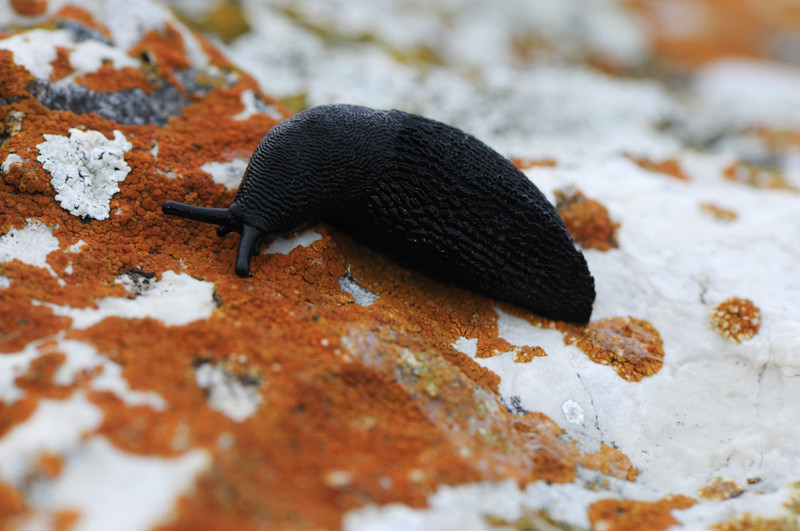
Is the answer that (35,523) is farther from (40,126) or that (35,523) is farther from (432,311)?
(40,126)

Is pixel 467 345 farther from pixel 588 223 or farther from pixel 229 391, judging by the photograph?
pixel 588 223

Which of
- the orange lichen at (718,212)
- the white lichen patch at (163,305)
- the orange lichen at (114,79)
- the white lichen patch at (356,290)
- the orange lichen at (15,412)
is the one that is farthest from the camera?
the orange lichen at (718,212)

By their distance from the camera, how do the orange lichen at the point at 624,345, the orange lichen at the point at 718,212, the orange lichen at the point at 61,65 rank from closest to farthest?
1. the orange lichen at the point at 624,345
2. the orange lichen at the point at 61,65
3. the orange lichen at the point at 718,212

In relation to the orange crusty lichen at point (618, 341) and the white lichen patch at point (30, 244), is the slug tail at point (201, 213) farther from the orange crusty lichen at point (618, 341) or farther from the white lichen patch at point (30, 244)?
the orange crusty lichen at point (618, 341)

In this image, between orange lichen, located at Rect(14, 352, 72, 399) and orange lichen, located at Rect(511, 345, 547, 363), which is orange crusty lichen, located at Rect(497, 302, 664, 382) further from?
orange lichen, located at Rect(14, 352, 72, 399)

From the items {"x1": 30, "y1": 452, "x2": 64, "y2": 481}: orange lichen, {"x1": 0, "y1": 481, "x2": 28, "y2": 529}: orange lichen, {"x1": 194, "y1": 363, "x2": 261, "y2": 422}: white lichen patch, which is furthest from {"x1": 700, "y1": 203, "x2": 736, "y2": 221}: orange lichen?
{"x1": 0, "y1": 481, "x2": 28, "y2": 529}: orange lichen

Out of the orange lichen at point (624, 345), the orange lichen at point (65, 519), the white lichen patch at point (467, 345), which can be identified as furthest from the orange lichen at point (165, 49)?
the orange lichen at point (624, 345)
